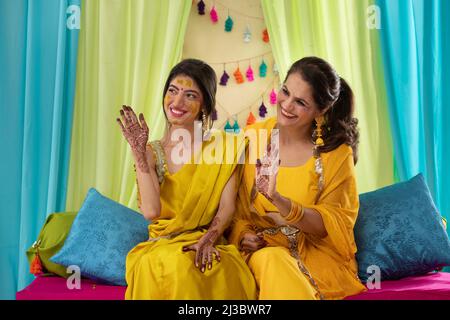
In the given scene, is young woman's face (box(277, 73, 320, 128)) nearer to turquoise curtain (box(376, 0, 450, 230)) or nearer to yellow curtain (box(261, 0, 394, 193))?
yellow curtain (box(261, 0, 394, 193))

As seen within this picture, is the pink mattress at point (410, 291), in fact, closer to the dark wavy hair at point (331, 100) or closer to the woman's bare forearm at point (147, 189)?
the dark wavy hair at point (331, 100)

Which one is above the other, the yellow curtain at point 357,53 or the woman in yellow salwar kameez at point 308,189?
the yellow curtain at point 357,53

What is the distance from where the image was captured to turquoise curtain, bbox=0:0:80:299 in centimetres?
335

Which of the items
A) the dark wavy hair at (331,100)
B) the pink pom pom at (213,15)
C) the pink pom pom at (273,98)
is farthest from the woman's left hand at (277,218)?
the pink pom pom at (213,15)

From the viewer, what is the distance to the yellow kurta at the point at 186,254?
2.23 m

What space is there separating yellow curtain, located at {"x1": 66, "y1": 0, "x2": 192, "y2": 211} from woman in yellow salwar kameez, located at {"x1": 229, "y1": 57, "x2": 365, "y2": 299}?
0.92 meters

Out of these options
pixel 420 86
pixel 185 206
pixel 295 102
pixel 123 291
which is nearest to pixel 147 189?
pixel 185 206

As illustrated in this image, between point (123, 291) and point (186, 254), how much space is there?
1.53 feet

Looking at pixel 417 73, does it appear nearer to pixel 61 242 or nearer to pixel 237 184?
pixel 237 184

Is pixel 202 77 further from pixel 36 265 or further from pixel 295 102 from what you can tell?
pixel 36 265

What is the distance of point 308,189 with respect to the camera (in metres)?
2.55

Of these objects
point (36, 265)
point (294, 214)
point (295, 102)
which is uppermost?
point (295, 102)

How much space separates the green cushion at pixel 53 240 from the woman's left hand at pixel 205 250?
0.78 meters

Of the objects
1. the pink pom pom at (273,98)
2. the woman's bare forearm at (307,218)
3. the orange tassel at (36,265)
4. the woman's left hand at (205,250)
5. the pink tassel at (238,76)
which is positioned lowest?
the orange tassel at (36,265)
